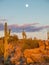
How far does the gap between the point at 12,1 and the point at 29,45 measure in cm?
69

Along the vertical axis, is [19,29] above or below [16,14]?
below

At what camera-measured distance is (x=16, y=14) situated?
192 cm

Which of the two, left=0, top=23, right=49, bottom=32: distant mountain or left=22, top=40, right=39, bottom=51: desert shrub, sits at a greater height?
left=0, top=23, right=49, bottom=32: distant mountain

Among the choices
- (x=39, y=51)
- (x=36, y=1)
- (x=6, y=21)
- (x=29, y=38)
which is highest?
(x=36, y=1)

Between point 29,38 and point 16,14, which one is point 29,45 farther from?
point 16,14

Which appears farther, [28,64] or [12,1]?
[12,1]

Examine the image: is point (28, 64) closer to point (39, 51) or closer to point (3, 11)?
point (39, 51)

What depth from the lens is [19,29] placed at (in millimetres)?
1885

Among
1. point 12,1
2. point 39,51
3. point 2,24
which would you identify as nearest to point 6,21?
point 2,24

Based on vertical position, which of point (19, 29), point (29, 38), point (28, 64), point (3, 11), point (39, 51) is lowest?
point (28, 64)

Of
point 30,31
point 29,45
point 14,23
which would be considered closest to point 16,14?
point 14,23

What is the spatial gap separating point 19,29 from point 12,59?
1.41 ft

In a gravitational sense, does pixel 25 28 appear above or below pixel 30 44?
above

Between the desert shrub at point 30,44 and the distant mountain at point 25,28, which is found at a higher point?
the distant mountain at point 25,28
